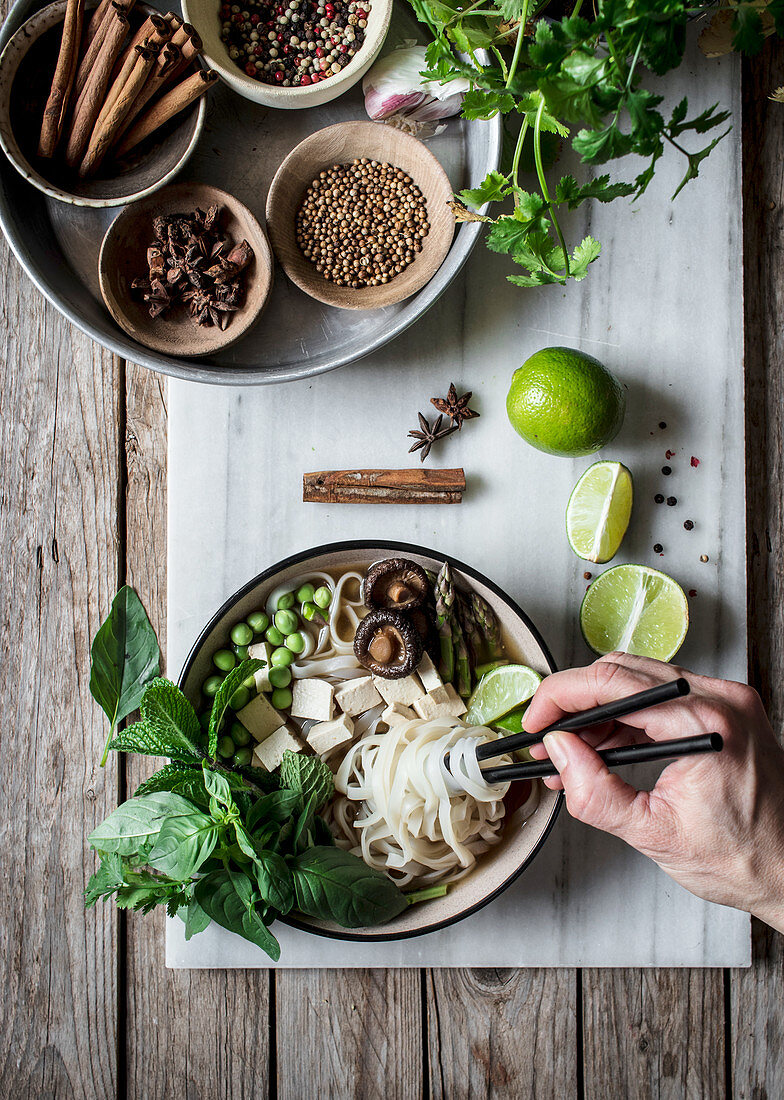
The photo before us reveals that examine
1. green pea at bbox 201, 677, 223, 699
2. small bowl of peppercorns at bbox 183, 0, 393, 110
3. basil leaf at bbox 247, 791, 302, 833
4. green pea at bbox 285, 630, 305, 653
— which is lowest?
basil leaf at bbox 247, 791, 302, 833

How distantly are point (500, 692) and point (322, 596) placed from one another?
42cm

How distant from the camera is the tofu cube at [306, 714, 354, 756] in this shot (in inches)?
65.7

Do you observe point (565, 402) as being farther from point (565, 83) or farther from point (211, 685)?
point (211, 685)

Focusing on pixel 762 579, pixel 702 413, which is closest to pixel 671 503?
pixel 702 413

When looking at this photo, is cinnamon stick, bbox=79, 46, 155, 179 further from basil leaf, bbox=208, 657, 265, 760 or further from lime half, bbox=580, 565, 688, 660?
lime half, bbox=580, 565, 688, 660

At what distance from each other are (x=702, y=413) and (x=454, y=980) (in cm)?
137

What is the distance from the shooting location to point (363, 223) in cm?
169

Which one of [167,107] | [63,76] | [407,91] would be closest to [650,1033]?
[407,91]

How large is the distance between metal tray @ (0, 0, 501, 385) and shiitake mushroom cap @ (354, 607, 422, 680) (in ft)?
1.66

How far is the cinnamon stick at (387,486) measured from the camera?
1.74m

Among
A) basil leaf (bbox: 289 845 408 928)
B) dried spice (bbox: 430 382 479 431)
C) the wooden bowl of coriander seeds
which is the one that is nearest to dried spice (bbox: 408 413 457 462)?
dried spice (bbox: 430 382 479 431)

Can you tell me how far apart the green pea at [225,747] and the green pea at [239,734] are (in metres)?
0.02

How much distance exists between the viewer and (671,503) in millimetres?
1771

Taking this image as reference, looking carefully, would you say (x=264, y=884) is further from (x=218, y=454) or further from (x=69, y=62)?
(x=69, y=62)
